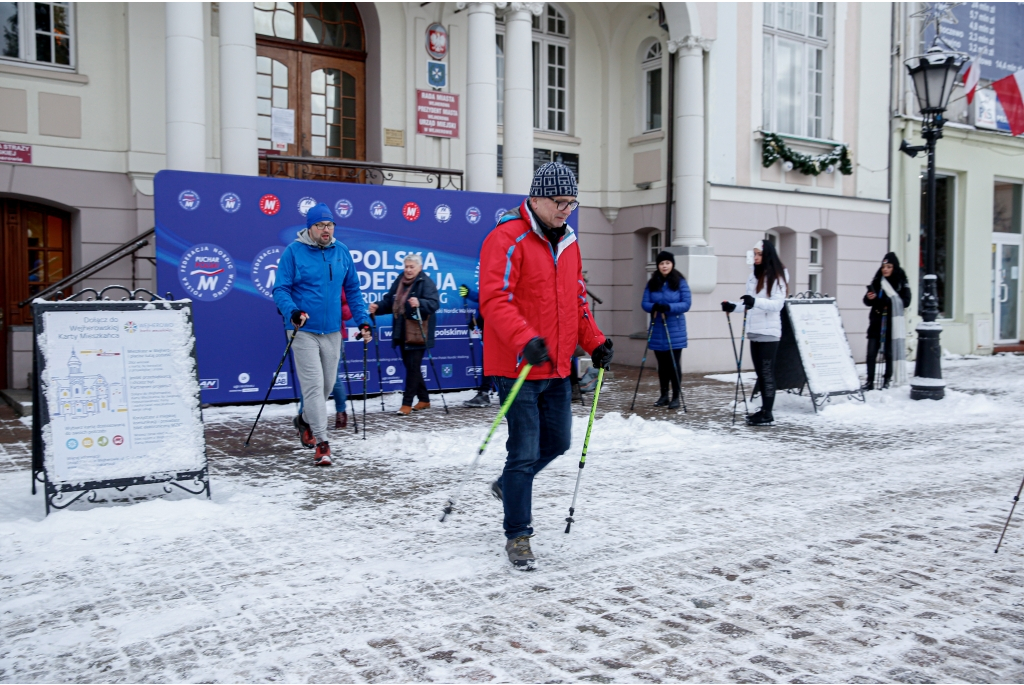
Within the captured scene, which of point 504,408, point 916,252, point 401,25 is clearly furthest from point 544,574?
point 916,252

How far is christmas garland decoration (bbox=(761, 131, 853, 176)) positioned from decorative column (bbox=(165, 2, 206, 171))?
Result: 10.1 m

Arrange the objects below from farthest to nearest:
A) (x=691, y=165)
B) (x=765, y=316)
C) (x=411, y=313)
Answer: (x=691, y=165), (x=411, y=313), (x=765, y=316)

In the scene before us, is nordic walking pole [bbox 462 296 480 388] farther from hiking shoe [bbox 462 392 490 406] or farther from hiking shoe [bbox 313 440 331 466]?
hiking shoe [bbox 313 440 331 466]

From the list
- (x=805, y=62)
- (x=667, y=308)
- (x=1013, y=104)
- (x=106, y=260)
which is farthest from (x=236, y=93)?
(x=1013, y=104)

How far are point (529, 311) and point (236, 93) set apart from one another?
8.01m

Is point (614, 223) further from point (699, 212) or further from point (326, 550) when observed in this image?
point (326, 550)

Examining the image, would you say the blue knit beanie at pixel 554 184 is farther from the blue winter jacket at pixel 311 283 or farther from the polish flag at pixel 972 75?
the polish flag at pixel 972 75

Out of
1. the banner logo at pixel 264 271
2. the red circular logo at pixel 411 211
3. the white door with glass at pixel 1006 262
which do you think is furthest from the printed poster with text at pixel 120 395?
the white door with glass at pixel 1006 262

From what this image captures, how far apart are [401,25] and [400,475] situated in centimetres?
978

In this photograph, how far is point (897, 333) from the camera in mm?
11922

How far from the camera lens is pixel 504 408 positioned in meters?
4.35

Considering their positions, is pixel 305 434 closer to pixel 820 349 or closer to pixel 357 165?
pixel 357 165

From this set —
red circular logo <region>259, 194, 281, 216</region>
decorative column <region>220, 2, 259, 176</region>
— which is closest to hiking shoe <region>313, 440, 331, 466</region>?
red circular logo <region>259, 194, 281, 216</region>

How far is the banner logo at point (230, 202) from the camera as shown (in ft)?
32.2
